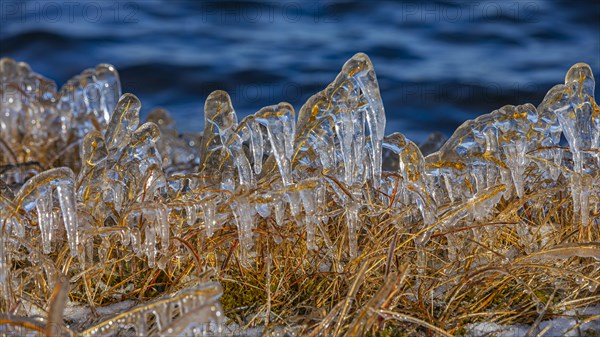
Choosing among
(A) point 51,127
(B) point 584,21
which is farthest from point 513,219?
(B) point 584,21

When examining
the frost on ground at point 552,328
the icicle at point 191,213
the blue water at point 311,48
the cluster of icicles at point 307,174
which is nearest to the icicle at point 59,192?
the cluster of icicles at point 307,174

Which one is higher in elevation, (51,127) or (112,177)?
(112,177)

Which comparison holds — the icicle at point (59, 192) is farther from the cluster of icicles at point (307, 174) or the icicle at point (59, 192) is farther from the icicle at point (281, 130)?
the icicle at point (281, 130)

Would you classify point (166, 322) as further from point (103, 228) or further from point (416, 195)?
point (416, 195)

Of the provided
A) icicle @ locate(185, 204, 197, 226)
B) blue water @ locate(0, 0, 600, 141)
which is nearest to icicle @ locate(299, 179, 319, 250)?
icicle @ locate(185, 204, 197, 226)

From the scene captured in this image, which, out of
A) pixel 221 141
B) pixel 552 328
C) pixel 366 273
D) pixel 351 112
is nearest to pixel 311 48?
pixel 221 141

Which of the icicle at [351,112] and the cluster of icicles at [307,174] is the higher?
the icicle at [351,112]

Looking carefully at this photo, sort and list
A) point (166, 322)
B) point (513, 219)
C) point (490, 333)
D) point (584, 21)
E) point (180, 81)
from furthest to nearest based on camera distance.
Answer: point (584, 21), point (180, 81), point (513, 219), point (490, 333), point (166, 322)
